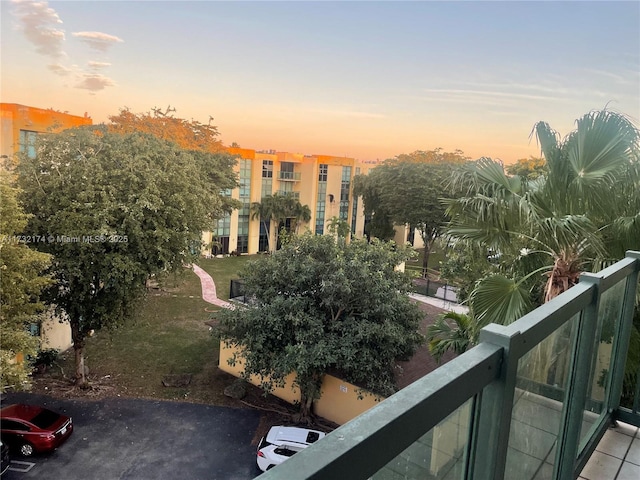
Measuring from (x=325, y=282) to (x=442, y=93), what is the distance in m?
26.5

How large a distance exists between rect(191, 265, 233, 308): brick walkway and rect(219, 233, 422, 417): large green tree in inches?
348

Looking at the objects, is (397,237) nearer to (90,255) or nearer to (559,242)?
(90,255)

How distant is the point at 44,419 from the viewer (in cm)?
1064

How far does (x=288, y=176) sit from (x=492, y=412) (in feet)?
120

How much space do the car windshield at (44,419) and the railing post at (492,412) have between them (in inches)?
457

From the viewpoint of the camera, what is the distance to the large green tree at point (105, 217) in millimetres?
11109

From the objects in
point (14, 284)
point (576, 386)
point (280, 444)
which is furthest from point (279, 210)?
point (576, 386)

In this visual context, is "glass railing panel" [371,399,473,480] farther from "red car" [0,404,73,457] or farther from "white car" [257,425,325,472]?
"red car" [0,404,73,457]

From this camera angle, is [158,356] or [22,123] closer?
[158,356]

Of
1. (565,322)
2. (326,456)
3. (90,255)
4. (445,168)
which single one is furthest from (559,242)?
(445,168)

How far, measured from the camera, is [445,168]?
30.5 m

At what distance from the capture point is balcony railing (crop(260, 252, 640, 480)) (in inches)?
34.0

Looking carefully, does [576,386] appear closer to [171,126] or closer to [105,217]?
[105,217]

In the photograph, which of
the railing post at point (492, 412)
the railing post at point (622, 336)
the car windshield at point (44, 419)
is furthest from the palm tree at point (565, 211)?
the car windshield at point (44, 419)
